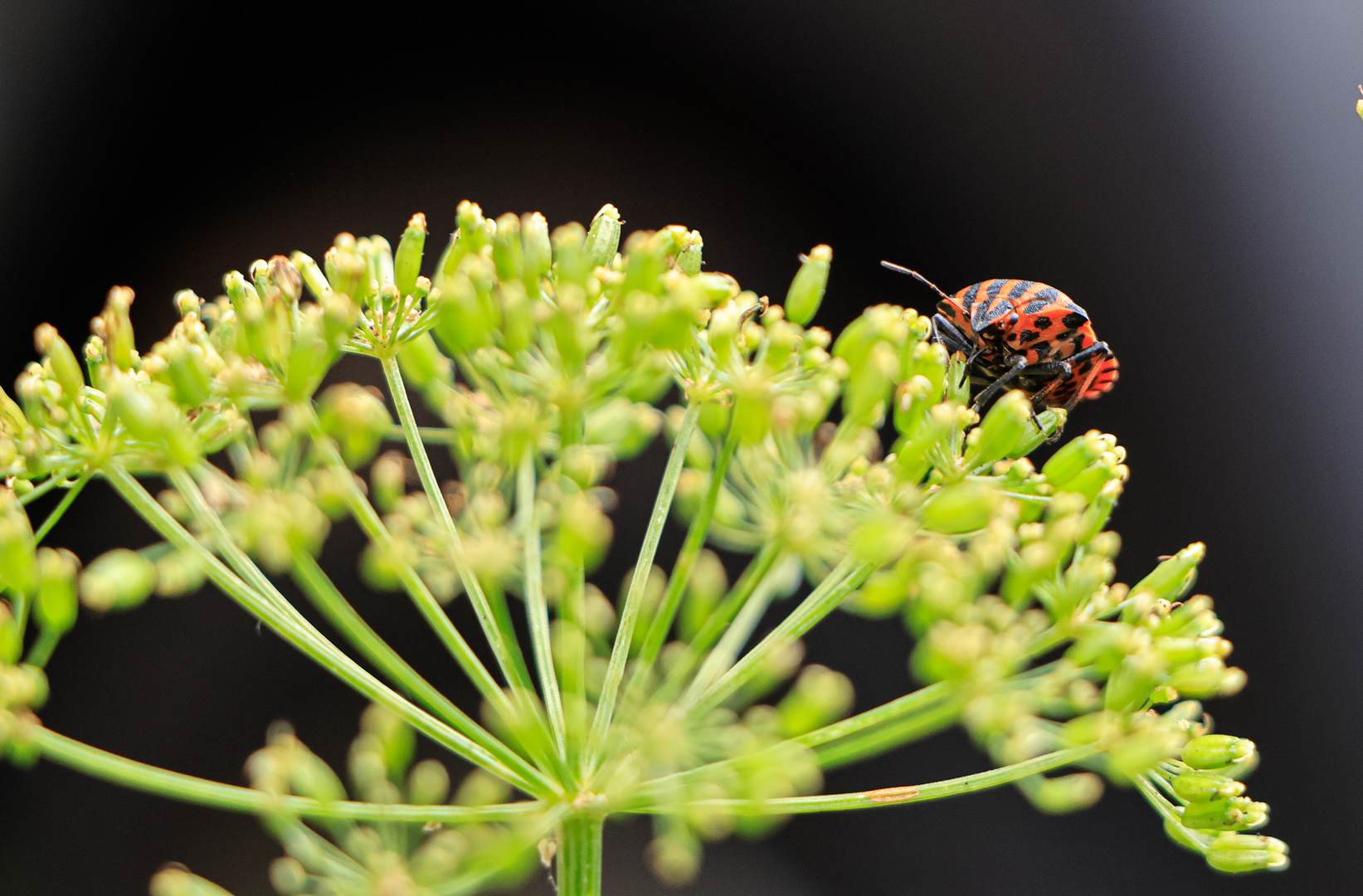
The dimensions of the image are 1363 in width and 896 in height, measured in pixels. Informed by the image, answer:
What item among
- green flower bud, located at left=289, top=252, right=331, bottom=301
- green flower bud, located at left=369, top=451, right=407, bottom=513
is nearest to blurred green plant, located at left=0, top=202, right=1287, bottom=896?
green flower bud, located at left=369, top=451, right=407, bottom=513

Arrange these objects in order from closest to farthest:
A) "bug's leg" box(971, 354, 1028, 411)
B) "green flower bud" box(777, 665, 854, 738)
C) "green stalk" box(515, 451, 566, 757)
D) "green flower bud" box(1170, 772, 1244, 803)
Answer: "green flower bud" box(777, 665, 854, 738) < "green stalk" box(515, 451, 566, 757) < "green flower bud" box(1170, 772, 1244, 803) < "bug's leg" box(971, 354, 1028, 411)

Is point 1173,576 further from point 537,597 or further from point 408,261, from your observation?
point 408,261

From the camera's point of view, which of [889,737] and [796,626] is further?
[796,626]

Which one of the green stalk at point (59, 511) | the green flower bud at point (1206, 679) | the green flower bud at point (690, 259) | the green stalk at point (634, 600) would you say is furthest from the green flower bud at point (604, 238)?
the green flower bud at point (1206, 679)

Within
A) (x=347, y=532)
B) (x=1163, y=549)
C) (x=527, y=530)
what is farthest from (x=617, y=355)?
(x=1163, y=549)

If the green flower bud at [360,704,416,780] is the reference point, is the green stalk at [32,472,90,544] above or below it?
above

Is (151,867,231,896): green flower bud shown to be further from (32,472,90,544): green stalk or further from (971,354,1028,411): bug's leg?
(971,354,1028,411): bug's leg

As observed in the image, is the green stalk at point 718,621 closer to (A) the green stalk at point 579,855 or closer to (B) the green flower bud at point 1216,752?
(A) the green stalk at point 579,855

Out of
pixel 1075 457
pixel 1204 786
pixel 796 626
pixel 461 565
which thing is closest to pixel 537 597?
pixel 461 565
